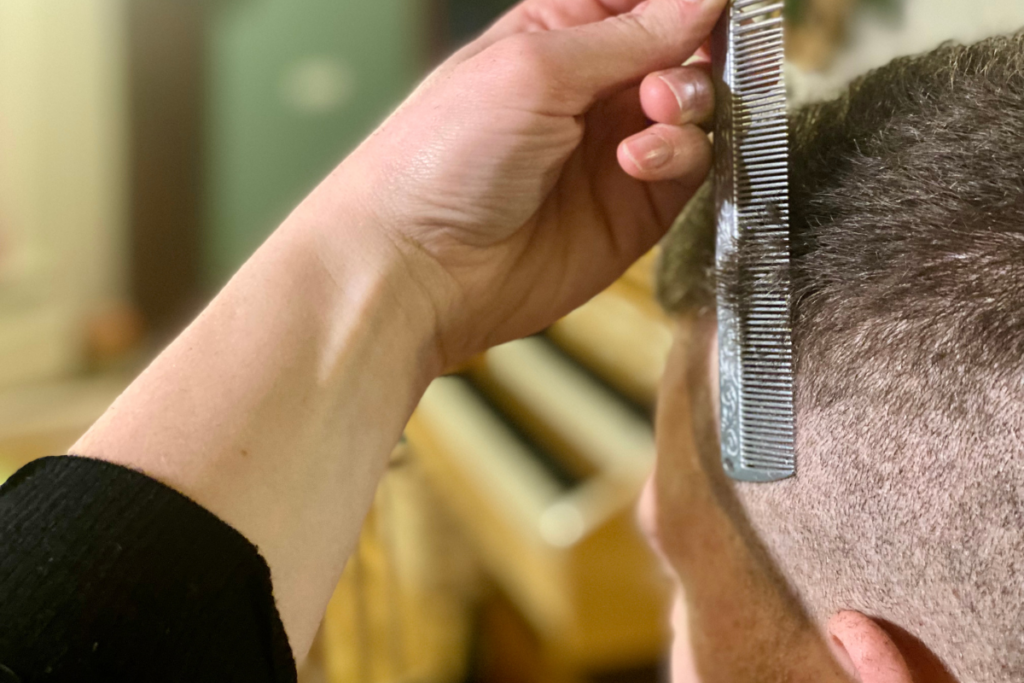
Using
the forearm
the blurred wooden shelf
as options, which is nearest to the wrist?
the forearm

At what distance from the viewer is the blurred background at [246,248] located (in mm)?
1455

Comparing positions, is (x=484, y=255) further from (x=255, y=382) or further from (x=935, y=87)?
(x=935, y=87)

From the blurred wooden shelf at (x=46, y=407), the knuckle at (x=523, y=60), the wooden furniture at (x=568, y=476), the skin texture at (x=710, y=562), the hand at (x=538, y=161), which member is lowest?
the blurred wooden shelf at (x=46, y=407)

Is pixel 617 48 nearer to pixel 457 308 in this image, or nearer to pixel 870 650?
pixel 457 308

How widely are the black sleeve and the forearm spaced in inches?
0.9

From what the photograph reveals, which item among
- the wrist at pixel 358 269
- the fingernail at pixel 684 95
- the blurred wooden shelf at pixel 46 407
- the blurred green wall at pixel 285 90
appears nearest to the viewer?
the fingernail at pixel 684 95

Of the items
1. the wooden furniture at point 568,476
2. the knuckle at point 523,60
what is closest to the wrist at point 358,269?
the knuckle at point 523,60

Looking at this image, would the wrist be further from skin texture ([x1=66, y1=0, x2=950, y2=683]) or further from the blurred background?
the blurred background

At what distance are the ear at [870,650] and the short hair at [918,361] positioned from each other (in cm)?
1

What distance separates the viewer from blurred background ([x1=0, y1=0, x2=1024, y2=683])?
1455 mm

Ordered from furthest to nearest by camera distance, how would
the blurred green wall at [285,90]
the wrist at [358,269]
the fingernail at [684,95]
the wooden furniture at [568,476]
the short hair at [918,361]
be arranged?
the blurred green wall at [285,90] → the wooden furniture at [568,476] → the wrist at [358,269] → the fingernail at [684,95] → the short hair at [918,361]

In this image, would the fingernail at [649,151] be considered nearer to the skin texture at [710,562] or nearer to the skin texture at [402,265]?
the skin texture at [402,265]

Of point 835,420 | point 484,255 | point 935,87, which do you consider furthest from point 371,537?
point 935,87

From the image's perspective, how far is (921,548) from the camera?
0.46 metres
